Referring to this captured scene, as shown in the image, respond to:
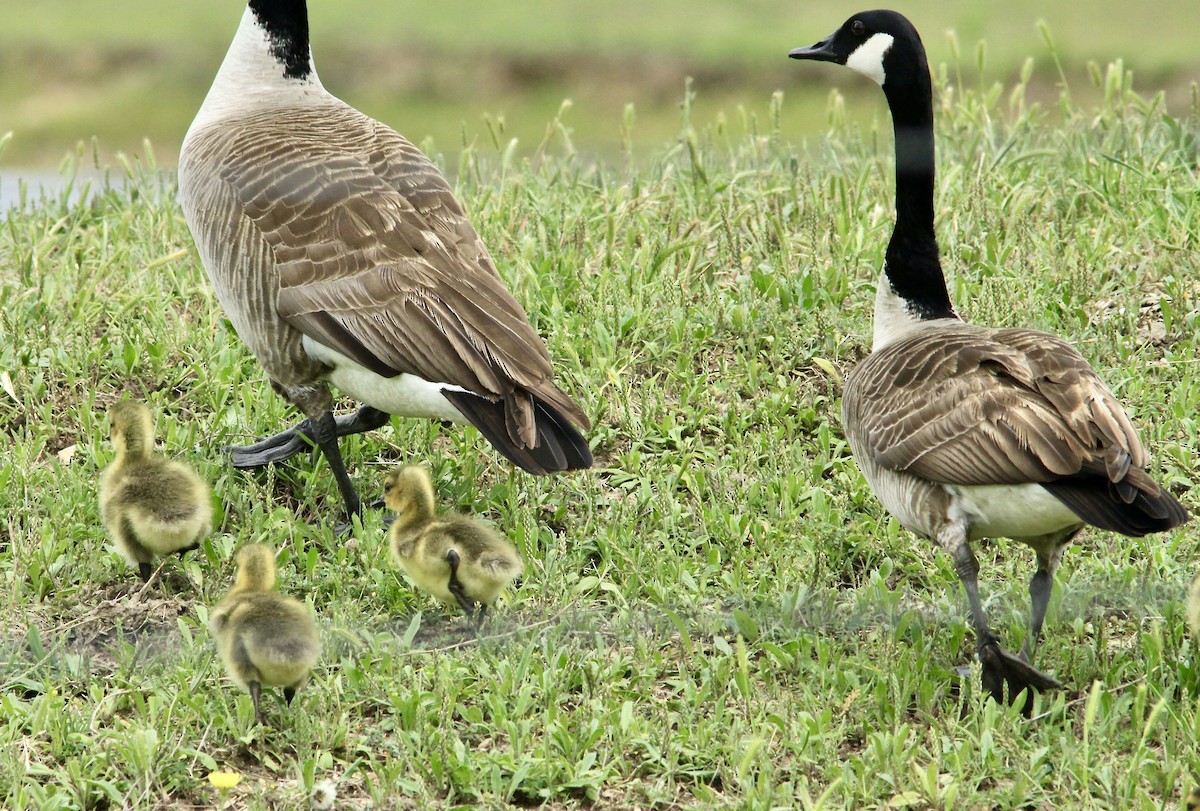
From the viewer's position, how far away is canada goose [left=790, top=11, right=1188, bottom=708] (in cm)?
391

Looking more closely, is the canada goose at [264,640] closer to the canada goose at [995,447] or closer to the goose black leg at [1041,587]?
the canada goose at [995,447]

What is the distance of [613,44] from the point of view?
25.6m

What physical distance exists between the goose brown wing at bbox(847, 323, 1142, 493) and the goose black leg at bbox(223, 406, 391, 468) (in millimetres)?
2034

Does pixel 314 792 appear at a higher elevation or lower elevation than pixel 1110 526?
lower

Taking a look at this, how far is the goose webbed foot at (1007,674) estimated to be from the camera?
163 inches

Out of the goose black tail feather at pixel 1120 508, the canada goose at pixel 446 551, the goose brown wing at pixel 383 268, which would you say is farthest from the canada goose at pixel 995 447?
→ the canada goose at pixel 446 551

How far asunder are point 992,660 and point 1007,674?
65 mm

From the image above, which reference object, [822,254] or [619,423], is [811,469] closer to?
[619,423]

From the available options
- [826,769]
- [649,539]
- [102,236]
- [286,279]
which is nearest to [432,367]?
[286,279]

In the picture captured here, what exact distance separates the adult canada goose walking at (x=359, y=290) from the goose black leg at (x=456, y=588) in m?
0.41

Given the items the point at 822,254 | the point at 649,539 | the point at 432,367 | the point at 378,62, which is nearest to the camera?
the point at 432,367

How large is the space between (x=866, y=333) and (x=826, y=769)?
273 cm

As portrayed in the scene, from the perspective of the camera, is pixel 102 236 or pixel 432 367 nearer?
pixel 432 367

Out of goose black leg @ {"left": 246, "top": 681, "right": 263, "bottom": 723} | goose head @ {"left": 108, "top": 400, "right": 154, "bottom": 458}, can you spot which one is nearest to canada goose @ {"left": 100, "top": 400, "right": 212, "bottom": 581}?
goose head @ {"left": 108, "top": 400, "right": 154, "bottom": 458}
